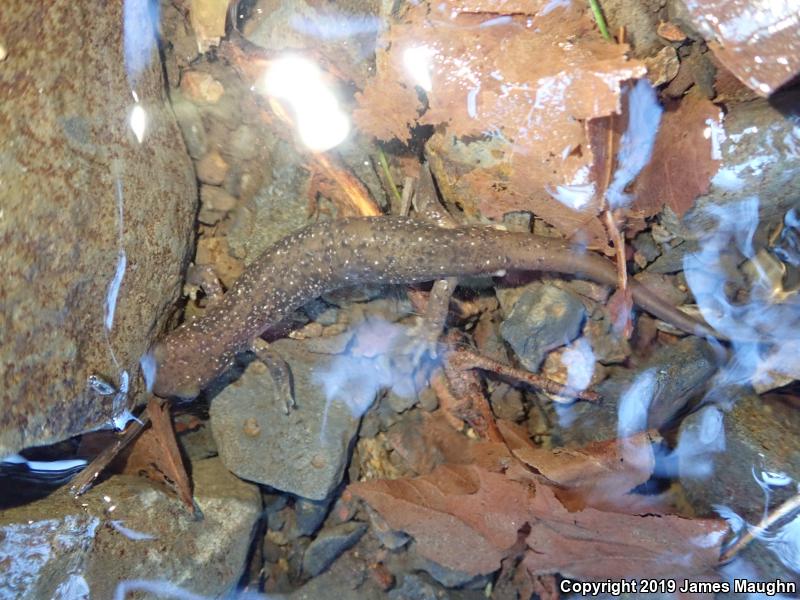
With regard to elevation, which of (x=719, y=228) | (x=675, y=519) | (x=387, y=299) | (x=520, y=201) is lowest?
(x=675, y=519)

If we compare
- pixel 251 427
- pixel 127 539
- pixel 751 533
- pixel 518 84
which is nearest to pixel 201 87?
pixel 518 84

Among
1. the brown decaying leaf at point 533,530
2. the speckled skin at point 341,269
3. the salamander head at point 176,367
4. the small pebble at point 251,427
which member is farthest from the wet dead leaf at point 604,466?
the salamander head at point 176,367

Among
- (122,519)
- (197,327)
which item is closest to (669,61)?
(197,327)

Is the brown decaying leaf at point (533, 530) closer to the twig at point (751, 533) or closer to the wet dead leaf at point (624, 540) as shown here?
the wet dead leaf at point (624, 540)

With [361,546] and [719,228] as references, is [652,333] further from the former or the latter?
[361,546]

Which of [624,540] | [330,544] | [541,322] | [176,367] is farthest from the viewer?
[330,544]

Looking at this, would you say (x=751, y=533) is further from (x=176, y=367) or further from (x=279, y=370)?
(x=176, y=367)

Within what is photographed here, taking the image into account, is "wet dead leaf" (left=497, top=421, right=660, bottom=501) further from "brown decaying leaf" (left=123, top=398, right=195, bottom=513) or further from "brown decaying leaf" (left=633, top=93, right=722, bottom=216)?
"brown decaying leaf" (left=123, top=398, right=195, bottom=513)
